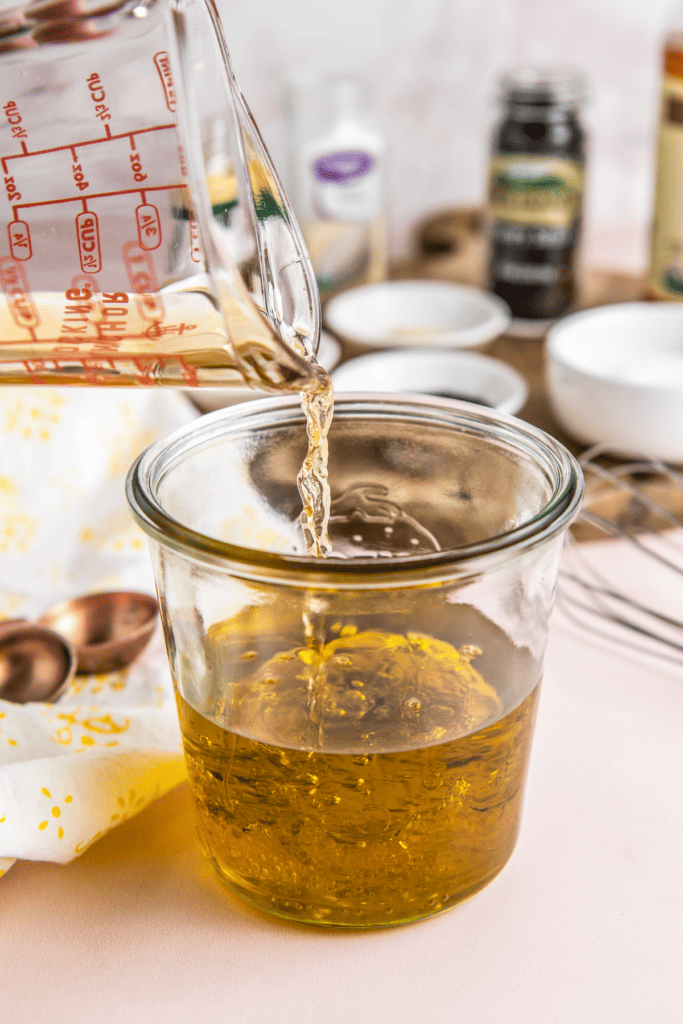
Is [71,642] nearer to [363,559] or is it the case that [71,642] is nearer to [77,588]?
[77,588]

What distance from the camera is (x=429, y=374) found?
100 centimetres

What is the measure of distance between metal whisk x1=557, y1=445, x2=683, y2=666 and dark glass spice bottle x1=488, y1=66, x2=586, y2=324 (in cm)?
34

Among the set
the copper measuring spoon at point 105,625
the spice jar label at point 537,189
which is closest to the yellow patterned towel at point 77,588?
the copper measuring spoon at point 105,625

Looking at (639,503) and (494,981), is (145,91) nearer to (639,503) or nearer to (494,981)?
(494,981)

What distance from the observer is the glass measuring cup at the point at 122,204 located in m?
0.42

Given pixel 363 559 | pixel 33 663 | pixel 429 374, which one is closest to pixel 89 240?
pixel 363 559

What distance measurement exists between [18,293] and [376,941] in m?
0.32

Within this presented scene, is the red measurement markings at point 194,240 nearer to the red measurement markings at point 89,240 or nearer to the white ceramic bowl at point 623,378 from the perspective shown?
the red measurement markings at point 89,240

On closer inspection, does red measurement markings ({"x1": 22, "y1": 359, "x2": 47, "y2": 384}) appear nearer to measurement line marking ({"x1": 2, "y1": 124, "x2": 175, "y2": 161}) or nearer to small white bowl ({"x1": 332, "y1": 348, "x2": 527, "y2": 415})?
measurement line marking ({"x1": 2, "y1": 124, "x2": 175, "y2": 161})

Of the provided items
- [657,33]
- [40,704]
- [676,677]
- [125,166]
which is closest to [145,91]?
[125,166]

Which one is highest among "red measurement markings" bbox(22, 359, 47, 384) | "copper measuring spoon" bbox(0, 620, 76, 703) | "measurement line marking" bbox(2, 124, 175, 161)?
"measurement line marking" bbox(2, 124, 175, 161)

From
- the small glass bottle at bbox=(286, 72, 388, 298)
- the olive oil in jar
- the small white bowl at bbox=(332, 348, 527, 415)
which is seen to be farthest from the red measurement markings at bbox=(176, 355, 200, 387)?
the small glass bottle at bbox=(286, 72, 388, 298)

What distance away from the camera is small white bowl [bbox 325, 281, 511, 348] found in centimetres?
117

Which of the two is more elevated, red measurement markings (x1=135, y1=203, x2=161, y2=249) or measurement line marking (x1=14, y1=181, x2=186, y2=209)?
Answer: measurement line marking (x1=14, y1=181, x2=186, y2=209)
